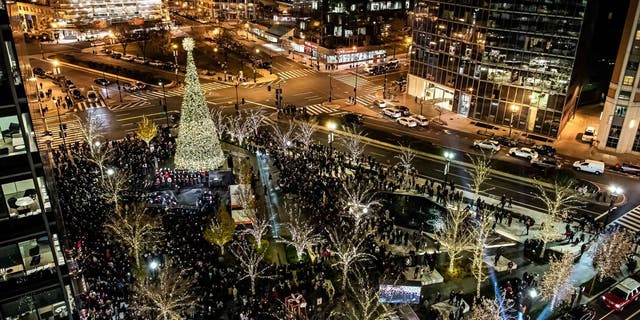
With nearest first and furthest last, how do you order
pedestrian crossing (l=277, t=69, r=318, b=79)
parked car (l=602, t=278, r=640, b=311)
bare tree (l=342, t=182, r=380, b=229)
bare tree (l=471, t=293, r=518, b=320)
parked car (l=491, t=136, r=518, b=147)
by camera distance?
bare tree (l=471, t=293, r=518, b=320)
parked car (l=602, t=278, r=640, b=311)
bare tree (l=342, t=182, r=380, b=229)
parked car (l=491, t=136, r=518, b=147)
pedestrian crossing (l=277, t=69, r=318, b=79)

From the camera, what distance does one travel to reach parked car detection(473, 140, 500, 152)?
55.2m

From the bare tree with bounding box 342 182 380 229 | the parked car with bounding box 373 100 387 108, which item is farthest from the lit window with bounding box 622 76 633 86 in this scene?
the bare tree with bounding box 342 182 380 229

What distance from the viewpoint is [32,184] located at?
1492 cm

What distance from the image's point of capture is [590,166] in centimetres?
5000

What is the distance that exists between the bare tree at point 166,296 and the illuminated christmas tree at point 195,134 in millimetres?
12566

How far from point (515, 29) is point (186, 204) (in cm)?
4228

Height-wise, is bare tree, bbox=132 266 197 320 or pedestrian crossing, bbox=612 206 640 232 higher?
bare tree, bbox=132 266 197 320

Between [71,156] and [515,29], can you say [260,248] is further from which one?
[515,29]

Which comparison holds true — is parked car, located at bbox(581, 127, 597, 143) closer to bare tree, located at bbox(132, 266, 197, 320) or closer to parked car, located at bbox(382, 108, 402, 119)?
parked car, located at bbox(382, 108, 402, 119)

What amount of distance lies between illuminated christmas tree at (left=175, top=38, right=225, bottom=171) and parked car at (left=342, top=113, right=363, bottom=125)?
23168 millimetres

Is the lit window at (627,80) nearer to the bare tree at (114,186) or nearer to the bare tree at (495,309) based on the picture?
the bare tree at (495,309)

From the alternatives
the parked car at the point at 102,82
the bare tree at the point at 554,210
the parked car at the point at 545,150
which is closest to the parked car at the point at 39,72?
the parked car at the point at 102,82

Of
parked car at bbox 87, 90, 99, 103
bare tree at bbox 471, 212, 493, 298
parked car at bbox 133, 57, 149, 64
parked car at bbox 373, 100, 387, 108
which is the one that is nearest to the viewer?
bare tree at bbox 471, 212, 493, 298

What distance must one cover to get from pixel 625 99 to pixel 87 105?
67.8 metres
